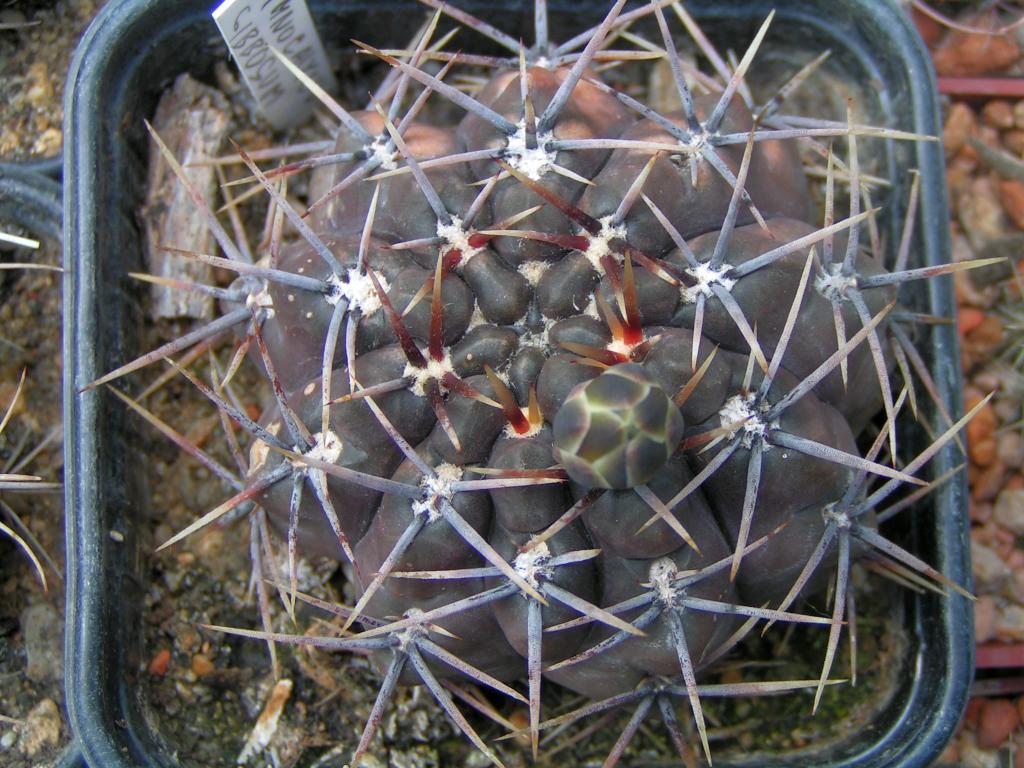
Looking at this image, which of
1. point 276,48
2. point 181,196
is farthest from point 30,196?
point 276,48

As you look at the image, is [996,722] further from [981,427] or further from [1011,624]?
[981,427]

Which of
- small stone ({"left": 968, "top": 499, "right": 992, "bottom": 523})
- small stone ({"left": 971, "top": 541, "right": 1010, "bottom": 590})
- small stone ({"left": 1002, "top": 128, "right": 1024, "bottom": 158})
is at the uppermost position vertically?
small stone ({"left": 1002, "top": 128, "right": 1024, "bottom": 158})

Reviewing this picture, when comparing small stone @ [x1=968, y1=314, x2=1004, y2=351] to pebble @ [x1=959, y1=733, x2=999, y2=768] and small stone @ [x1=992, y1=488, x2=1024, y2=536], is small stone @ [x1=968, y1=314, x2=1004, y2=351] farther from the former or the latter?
pebble @ [x1=959, y1=733, x2=999, y2=768]

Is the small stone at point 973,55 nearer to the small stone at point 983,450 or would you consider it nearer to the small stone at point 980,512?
the small stone at point 983,450

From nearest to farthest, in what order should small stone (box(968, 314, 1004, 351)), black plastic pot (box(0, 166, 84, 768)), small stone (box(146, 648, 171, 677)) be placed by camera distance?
small stone (box(146, 648, 171, 677))
black plastic pot (box(0, 166, 84, 768))
small stone (box(968, 314, 1004, 351))

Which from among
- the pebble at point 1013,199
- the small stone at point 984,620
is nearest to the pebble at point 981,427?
the small stone at point 984,620

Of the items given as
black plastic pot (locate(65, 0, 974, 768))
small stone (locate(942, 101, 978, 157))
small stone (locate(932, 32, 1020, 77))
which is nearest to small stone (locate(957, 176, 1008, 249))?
small stone (locate(942, 101, 978, 157))
